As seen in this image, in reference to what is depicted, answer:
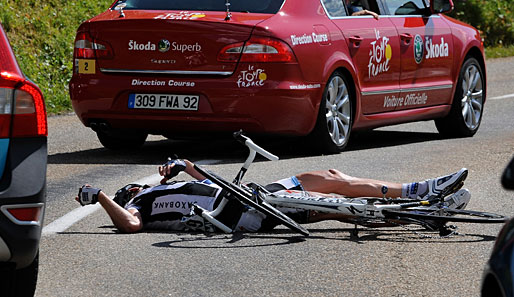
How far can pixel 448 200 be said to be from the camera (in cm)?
717

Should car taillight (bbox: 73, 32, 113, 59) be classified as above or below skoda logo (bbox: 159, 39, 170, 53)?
below

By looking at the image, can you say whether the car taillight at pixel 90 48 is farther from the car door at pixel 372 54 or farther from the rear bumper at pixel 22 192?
the rear bumper at pixel 22 192

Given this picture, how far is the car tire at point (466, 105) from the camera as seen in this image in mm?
12820

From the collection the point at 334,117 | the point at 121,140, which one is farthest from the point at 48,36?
the point at 334,117

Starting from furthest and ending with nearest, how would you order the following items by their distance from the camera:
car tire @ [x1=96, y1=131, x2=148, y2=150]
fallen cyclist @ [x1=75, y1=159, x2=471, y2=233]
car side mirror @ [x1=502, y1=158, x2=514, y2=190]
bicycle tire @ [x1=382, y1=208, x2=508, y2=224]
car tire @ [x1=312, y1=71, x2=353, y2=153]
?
car tire @ [x1=96, y1=131, x2=148, y2=150], car tire @ [x1=312, y1=71, x2=353, y2=153], fallen cyclist @ [x1=75, y1=159, x2=471, y2=233], bicycle tire @ [x1=382, y1=208, x2=508, y2=224], car side mirror @ [x1=502, y1=158, x2=514, y2=190]

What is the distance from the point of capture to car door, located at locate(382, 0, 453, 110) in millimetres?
11898

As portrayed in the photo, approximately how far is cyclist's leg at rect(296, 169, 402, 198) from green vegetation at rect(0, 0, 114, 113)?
26.0 feet

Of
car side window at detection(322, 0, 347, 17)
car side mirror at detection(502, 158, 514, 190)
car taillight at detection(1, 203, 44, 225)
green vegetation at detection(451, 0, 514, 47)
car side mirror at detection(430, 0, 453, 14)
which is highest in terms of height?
car side mirror at detection(502, 158, 514, 190)

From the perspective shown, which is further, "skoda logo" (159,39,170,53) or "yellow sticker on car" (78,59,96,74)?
"yellow sticker on car" (78,59,96,74)

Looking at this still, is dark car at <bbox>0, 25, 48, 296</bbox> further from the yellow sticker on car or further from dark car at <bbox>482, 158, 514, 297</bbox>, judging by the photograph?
the yellow sticker on car

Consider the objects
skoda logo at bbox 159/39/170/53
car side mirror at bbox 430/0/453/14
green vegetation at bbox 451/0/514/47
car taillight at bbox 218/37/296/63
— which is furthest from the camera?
green vegetation at bbox 451/0/514/47

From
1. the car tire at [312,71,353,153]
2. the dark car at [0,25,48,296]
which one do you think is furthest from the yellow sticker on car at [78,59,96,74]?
the dark car at [0,25,48,296]

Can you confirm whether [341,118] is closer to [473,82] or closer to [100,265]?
[473,82]

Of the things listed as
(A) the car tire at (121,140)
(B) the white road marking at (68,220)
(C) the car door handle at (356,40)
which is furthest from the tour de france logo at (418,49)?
(B) the white road marking at (68,220)
